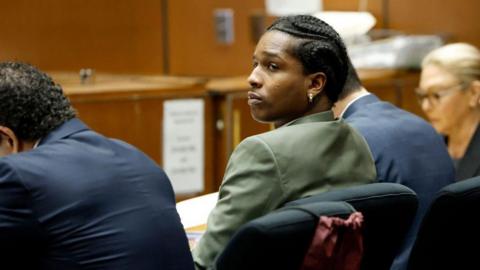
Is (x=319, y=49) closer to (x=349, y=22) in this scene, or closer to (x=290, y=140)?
(x=290, y=140)

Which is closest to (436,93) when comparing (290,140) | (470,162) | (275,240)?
(470,162)

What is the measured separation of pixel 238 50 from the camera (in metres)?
4.27

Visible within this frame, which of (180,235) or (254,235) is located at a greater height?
(254,235)

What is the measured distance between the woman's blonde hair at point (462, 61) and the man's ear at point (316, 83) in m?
1.31

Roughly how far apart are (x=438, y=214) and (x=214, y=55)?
7.81 feet

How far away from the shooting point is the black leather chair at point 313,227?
1591mm

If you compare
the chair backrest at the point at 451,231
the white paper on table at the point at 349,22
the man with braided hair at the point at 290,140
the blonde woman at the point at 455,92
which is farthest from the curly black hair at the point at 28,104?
the white paper on table at the point at 349,22

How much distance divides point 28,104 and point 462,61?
1.84m

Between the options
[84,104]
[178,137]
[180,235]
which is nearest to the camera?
[180,235]

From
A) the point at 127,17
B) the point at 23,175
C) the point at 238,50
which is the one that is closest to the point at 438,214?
the point at 23,175

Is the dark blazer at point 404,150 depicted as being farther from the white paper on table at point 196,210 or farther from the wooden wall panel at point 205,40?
the wooden wall panel at point 205,40

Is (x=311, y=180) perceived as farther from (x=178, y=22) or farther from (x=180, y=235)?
(x=178, y=22)

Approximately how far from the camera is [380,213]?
1824mm

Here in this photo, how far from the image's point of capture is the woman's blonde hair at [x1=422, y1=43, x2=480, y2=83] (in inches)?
131
